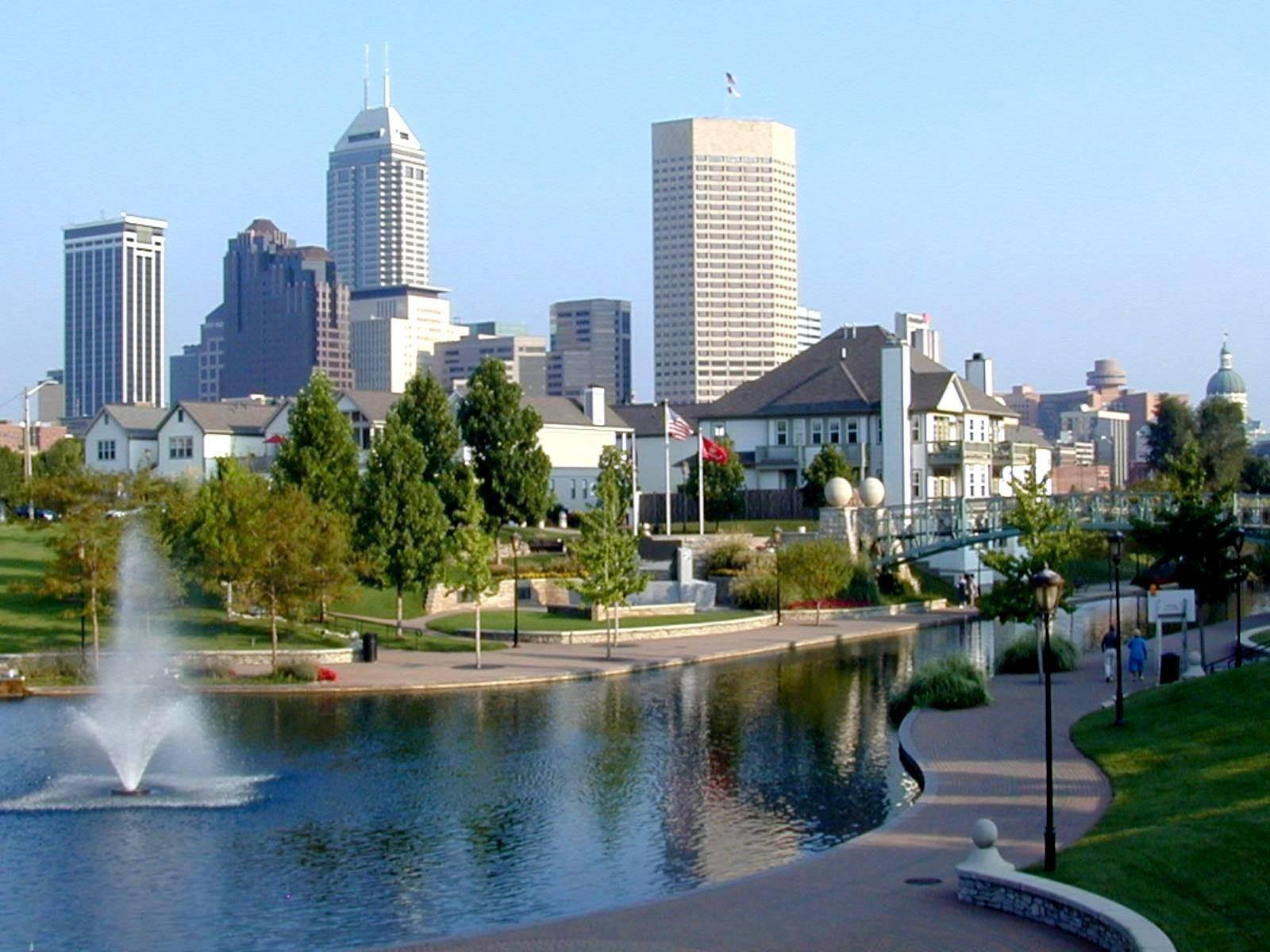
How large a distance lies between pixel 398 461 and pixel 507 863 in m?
33.0

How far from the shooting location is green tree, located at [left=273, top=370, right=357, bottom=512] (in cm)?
5972

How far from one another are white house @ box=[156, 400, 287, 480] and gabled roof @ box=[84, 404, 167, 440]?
6.62ft

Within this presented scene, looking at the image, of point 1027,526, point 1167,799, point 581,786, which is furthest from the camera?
point 1027,526

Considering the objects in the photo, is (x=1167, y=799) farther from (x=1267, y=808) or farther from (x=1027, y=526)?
(x=1027, y=526)

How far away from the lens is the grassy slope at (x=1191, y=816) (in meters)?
18.8

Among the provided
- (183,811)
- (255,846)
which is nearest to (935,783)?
(255,846)

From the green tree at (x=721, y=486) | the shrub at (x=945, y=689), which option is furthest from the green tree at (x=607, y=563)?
the green tree at (x=721, y=486)

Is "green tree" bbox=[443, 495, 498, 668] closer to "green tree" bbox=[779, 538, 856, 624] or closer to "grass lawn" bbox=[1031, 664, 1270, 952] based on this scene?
"green tree" bbox=[779, 538, 856, 624]

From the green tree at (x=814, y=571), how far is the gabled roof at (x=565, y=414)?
32922 mm

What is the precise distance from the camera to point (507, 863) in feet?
81.4

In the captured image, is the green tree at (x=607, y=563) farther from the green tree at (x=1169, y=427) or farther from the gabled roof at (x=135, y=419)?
the green tree at (x=1169, y=427)

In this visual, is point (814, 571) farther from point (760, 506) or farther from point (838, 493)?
point (760, 506)

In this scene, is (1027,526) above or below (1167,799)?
above

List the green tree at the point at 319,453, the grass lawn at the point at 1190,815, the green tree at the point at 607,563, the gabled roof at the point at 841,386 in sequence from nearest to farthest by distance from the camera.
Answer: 1. the grass lawn at the point at 1190,815
2. the green tree at the point at 607,563
3. the green tree at the point at 319,453
4. the gabled roof at the point at 841,386
